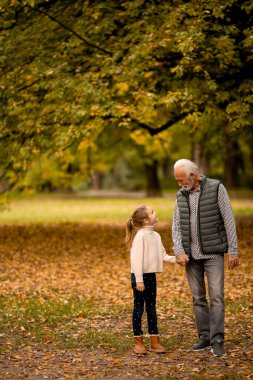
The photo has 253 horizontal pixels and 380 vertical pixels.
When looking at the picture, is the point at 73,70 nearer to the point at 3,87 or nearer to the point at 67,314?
the point at 3,87

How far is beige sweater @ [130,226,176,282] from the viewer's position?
6.84 metres

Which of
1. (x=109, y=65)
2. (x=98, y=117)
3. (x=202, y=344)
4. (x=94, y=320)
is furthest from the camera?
(x=98, y=117)

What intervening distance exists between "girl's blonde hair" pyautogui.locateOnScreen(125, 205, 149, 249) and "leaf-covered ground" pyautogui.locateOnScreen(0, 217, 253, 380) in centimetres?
118

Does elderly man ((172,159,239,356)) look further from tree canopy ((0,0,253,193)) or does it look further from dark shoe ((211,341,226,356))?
tree canopy ((0,0,253,193))

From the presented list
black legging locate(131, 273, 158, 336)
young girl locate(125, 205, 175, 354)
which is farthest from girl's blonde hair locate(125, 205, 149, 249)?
black legging locate(131, 273, 158, 336)

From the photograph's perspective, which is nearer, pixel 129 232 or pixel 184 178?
pixel 184 178

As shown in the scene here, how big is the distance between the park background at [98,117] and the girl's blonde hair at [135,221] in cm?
119

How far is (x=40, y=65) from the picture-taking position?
1517 centimetres

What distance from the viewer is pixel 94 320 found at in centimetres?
898

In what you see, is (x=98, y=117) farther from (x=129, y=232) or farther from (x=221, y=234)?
(x=221, y=234)

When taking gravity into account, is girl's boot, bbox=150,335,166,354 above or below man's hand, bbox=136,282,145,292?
below

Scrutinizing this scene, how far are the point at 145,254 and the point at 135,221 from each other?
339 millimetres

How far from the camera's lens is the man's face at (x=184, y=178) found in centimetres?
681

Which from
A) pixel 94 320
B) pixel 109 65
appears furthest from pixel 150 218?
pixel 109 65
